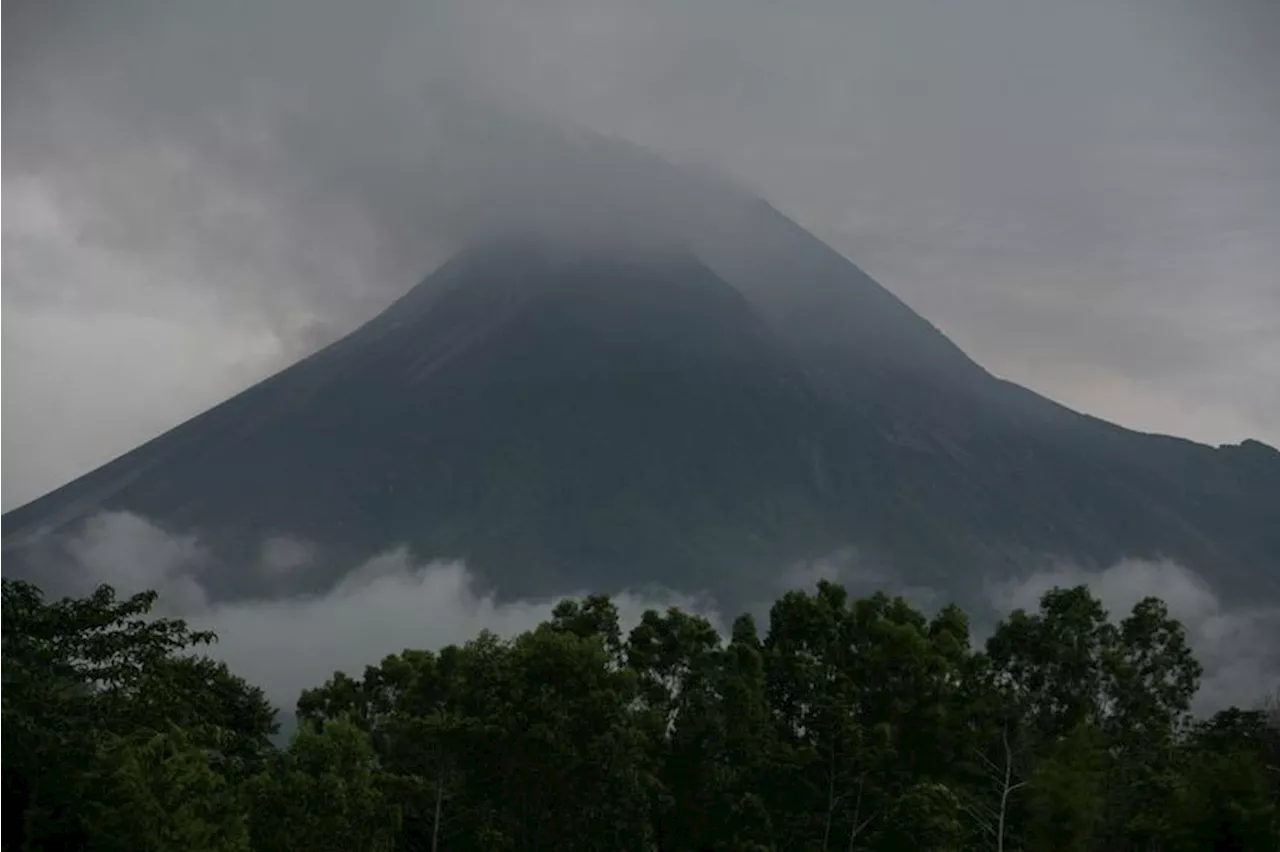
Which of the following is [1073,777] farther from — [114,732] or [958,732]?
[114,732]

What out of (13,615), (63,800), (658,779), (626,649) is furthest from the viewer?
(626,649)

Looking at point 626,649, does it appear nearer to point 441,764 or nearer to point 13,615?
point 441,764

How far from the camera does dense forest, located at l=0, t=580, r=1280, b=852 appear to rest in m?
27.4

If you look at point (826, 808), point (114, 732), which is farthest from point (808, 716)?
point (114, 732)

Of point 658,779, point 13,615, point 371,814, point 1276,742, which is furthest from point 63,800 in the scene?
point 1276,742

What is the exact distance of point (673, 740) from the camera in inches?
1572

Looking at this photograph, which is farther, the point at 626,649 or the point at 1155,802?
the point at 626,649

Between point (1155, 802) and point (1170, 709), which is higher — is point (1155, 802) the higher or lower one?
the lower one

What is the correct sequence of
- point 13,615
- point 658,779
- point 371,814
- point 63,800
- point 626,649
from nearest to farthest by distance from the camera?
point 63,800, point 13,615, point 371,814, point 658,779, point 626,649

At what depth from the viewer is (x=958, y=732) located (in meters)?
40.1

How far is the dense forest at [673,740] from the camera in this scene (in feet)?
89.8

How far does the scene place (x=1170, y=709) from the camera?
147 feet

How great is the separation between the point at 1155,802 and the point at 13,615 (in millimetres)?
30180

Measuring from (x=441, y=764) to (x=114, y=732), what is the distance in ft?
34.6
